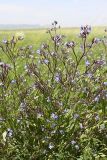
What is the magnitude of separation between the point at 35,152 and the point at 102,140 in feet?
3.10

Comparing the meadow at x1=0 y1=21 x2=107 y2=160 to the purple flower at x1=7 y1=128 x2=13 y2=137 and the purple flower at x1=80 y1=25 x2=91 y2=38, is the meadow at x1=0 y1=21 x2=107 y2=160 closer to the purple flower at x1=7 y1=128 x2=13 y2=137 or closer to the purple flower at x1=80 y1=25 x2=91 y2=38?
the purple flower at x1=7 y1=128 x2=13 y2=137

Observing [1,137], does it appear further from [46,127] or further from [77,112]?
[77,112]

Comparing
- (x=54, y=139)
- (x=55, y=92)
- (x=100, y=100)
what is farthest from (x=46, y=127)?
(x=100, y=100)

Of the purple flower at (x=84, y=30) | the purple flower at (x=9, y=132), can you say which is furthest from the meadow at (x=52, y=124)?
the purple flower at (x=84, y=30)

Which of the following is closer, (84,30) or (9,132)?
(84,30)

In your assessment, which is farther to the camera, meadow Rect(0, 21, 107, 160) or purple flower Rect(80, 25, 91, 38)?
meadow Rect(0, 21, 107, 160)

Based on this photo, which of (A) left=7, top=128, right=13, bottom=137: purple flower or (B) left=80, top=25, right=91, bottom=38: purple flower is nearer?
(B) left=80, top=25, right=91, bottom=38: purple flower

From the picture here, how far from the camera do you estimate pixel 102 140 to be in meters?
5.29

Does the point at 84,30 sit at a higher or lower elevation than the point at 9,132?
higher

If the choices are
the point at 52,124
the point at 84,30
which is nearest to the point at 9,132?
the point at 52,124

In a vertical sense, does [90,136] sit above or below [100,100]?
below

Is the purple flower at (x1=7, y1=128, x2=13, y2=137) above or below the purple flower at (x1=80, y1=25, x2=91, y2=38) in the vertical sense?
below

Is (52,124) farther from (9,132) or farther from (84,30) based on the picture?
(84,30)

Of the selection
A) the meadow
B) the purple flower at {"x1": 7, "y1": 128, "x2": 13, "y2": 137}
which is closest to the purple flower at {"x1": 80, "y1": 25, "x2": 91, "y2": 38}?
the meadow
